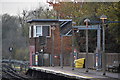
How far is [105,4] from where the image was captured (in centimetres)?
2991

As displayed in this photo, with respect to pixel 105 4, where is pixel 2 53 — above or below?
below

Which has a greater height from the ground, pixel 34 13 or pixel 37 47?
pixel 34 13

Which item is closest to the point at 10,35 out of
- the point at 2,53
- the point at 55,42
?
the point at 2,53

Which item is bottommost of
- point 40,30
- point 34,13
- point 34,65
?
point 34,65

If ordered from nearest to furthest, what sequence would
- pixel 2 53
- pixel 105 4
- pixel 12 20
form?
1. pixel 105 4
2. pixel 2 53
3. pixel 12 20

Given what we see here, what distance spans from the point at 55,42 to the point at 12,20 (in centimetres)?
2335

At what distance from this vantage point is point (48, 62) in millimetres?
33531

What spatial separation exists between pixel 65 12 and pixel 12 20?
62.5 feet

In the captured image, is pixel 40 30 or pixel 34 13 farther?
pixel 34 13

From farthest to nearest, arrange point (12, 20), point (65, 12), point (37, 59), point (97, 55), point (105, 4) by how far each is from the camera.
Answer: point (12, 20) → point (65, 12) → point (37, 59) → point (105, 4) → point (97, 55)

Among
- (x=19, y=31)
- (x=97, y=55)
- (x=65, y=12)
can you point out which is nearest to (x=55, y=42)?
(x=65, y=12)

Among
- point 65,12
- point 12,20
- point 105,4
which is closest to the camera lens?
point 105,4

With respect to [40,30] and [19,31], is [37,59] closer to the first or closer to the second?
[40,30]

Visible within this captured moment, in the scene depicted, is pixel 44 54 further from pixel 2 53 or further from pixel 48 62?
pixel 2 53
